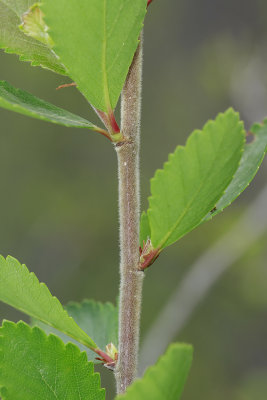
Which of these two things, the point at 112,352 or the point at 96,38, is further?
the point at 112,352

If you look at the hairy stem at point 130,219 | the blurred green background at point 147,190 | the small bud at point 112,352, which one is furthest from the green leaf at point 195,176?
the blurred green background at point 147,190

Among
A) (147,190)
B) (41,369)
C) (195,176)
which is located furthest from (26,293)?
(147,190)

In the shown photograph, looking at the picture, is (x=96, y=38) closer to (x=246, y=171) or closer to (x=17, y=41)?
(x=17, y=41)

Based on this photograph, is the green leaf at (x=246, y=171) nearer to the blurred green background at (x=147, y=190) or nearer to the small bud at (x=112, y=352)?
the small bud at (x=112, y=352)

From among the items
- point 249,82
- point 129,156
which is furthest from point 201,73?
point 129,156

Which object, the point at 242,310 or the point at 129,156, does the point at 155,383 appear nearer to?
the point at 129,156

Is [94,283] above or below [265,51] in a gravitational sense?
below
